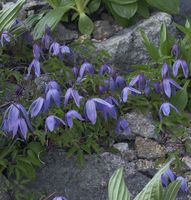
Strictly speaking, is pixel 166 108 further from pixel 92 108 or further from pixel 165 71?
pixel 92 108

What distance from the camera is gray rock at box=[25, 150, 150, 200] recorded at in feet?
10.6

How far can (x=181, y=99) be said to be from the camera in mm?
3641

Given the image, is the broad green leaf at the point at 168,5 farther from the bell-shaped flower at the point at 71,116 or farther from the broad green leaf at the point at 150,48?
the bell-shaped flower at the point at 71,116

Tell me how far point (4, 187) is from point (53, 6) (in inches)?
68.2

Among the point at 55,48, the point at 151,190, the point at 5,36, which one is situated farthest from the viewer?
the point at 5,36

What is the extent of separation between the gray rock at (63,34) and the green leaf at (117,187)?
74.9 inches

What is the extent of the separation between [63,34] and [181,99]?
3.59 feet

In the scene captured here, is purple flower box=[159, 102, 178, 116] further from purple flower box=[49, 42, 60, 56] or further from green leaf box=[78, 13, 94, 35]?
green leaf box=[78, 13, 94, 35]

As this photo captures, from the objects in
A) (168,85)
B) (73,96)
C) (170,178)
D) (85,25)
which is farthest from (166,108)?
(85,25)

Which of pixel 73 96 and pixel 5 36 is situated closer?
pixel 73 96

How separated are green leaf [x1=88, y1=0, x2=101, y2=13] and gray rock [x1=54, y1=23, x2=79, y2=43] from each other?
0.65 ft

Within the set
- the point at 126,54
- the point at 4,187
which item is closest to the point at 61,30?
the point at 126,54

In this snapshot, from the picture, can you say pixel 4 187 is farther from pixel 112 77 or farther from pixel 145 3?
pixel 145 3

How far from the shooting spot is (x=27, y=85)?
349 centimetres
